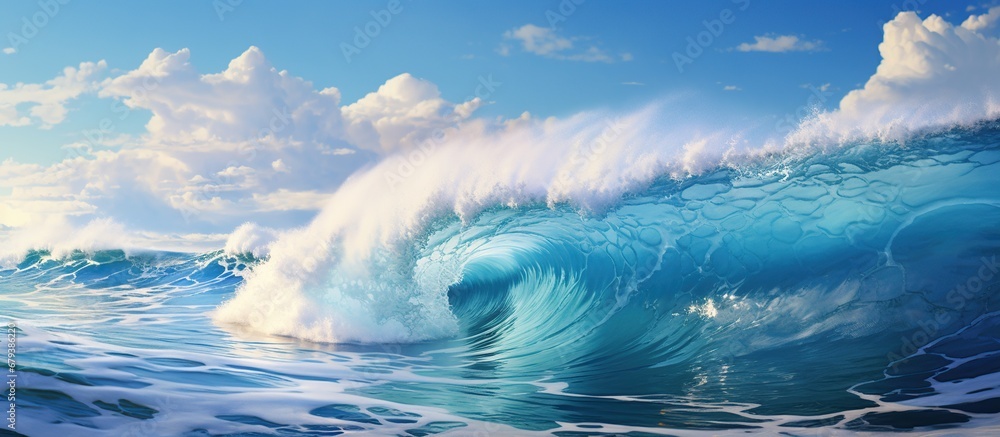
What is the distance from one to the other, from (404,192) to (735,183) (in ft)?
19.8

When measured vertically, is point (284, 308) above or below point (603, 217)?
below

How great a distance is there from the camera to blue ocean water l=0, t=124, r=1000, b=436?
19.8 ft

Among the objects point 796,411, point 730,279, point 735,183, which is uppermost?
point 735,183

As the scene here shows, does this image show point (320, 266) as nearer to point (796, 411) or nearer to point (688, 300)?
point (688, 300)

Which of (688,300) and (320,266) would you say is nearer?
(688,300)

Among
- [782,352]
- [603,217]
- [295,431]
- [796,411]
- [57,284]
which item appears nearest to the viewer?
[295,431]

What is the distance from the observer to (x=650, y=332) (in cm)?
1012

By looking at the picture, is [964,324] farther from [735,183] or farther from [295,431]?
[295,431]

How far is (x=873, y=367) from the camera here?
7629 mm

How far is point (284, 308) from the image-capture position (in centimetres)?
1271

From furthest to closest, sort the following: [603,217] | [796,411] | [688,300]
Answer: [603,217], [688,300], [796,411]

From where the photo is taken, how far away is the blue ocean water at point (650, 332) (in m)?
6.05

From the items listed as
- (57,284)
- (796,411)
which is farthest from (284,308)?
(57,284)

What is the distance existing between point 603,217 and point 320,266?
537 centimetres
